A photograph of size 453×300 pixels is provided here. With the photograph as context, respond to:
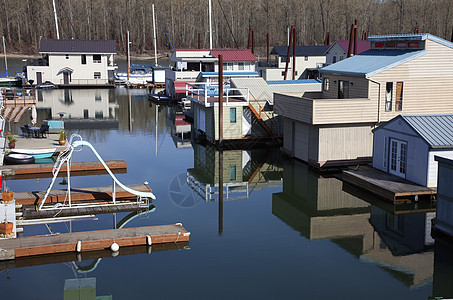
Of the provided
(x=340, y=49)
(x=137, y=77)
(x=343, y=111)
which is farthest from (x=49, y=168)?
(x=137, y=77)

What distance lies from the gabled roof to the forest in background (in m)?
127

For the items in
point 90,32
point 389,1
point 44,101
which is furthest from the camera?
point 389,1

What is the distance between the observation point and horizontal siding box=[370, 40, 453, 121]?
3425 cm

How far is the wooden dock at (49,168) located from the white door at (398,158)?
581 inches

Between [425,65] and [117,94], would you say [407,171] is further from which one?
[117,94]

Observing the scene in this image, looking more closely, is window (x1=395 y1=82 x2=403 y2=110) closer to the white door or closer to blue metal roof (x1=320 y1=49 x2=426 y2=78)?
blue metal roof (x1=320 y1=49 x2=426 y2=78)

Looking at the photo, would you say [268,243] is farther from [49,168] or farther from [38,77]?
[38,77]

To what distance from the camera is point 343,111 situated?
33.5 meters

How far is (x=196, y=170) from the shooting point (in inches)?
1396

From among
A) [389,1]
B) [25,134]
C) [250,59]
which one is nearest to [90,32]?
[389,1]

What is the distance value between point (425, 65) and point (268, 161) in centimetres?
1107

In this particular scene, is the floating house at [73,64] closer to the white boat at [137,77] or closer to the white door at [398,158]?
the white boat at [137,77]

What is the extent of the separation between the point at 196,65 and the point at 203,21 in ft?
311

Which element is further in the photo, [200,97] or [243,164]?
[200,97]
